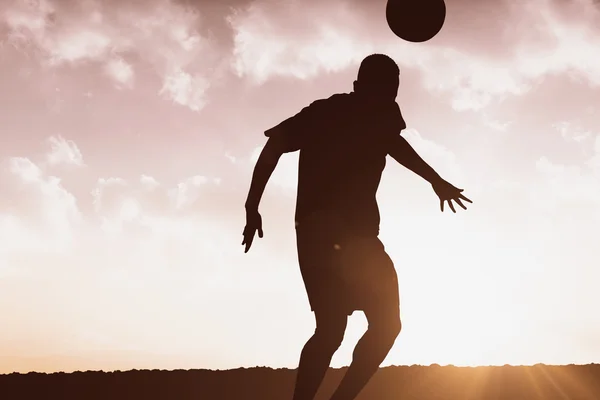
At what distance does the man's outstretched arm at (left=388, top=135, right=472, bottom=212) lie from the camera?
5.88 m

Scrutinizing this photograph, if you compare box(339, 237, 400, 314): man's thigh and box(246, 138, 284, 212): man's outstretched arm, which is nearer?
box(339, 237, 400, 314): man's thigh

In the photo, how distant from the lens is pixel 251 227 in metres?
5.54

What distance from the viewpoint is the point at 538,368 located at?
925cm

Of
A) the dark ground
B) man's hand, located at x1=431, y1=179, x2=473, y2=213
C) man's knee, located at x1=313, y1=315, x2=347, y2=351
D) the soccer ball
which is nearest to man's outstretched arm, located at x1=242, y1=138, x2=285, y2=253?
man's knee, located at x1=313, y1=315, x2=347, y2=351

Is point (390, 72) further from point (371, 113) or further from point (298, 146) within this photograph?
point (298, 146)

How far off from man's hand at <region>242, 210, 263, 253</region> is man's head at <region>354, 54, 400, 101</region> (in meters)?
1.14

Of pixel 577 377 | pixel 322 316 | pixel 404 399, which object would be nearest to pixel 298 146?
pixel 322 316

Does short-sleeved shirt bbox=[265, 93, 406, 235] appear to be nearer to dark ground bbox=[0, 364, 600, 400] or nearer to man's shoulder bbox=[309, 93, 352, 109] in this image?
man's shoulder bbox=[309, 93, 352, 109]

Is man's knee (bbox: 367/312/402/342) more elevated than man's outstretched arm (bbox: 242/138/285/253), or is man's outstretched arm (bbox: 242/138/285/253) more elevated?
man's outstretched arm (bbox: 242/138/285/253)

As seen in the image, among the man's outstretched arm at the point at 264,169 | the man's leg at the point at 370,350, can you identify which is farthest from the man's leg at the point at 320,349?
the man's outstretched arm at the point at 264,169

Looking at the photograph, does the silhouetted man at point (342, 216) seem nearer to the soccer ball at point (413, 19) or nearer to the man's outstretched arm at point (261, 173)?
the man's outstretched arm at point (261, 173)

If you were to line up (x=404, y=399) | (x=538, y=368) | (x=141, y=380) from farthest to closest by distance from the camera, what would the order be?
(x=538, y=368) → (x=141, y=380) → (x=404, y=399)

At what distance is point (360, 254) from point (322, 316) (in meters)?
0.49

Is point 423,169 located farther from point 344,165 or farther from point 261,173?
point 261,173
